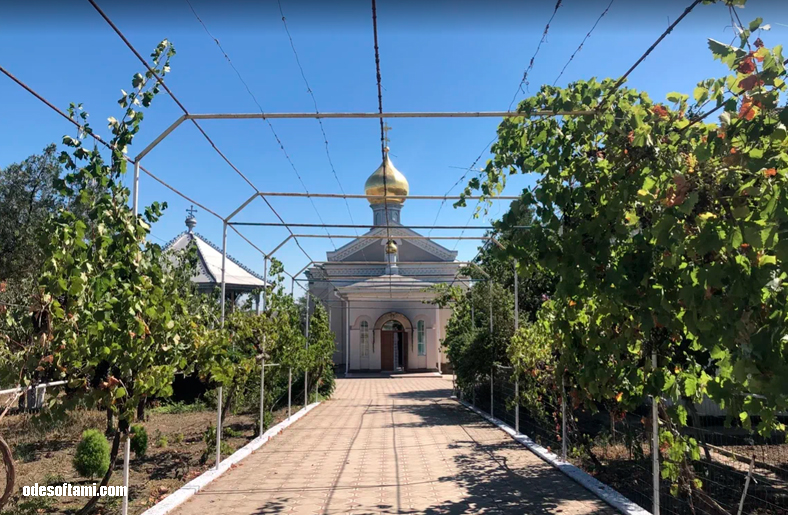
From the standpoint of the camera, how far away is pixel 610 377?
14.2ft

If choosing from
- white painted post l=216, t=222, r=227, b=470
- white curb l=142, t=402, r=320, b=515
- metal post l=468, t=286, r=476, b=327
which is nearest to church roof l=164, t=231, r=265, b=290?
metal post l=468, t=286, r=476, b=327

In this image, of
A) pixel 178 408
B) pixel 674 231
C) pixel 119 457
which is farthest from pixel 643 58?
pixel 178 408

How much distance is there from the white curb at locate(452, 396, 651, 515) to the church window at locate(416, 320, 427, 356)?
1909cm

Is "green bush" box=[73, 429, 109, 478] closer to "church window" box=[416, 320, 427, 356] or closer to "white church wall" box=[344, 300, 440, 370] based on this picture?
"white church wall" box=[344, 300, 440, 370]

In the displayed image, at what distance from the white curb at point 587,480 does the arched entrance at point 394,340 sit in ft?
62.5

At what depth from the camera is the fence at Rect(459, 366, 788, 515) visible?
5.28m

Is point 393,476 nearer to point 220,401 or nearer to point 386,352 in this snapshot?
point 220,401

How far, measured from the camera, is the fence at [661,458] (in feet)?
17.3

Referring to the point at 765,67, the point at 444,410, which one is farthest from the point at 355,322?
the point at 765,67

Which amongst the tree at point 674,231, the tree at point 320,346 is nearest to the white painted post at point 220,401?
the tree at point 674,231

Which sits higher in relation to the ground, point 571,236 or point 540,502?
point 571,236

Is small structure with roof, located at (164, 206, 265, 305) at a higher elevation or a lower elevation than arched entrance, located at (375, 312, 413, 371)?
higher

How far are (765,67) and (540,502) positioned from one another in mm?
4949

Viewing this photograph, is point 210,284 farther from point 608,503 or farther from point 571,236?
point 571,236
